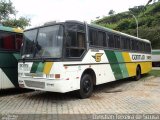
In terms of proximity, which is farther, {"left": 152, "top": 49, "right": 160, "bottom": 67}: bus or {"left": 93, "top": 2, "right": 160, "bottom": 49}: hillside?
{"left": 93, "top": 2, "right": 160, "bottom": 49}: hillside

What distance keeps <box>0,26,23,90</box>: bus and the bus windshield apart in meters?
1.06

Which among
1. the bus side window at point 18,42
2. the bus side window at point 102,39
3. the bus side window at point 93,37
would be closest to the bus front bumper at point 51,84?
the bus side window at point 18,42

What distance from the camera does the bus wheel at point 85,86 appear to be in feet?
34.3

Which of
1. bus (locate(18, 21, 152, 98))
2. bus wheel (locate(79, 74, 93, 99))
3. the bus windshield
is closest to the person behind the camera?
bus (locate(18, 21, 152, 98))

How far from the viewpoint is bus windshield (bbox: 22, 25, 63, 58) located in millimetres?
9602

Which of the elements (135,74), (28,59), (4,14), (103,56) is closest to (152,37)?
(4,14)

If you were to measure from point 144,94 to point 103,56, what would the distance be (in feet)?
7.93

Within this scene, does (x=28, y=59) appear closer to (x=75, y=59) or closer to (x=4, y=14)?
(x=75, y=59)

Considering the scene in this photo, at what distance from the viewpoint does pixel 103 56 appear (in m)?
12.3

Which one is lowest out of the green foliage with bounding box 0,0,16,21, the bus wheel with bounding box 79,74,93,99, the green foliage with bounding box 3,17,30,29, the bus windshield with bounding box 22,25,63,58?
the bus wheel with bounding box 79,74,93,99

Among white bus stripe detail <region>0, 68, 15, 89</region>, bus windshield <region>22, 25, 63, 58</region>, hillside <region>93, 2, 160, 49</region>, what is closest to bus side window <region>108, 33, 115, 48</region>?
bus windshield <region>22, 25, 63, 58</region>

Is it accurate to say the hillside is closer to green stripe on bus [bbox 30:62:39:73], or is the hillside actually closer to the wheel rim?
the wheel rim

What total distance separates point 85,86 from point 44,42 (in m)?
2.34

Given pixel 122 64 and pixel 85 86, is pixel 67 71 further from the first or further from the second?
pixel 122 64
